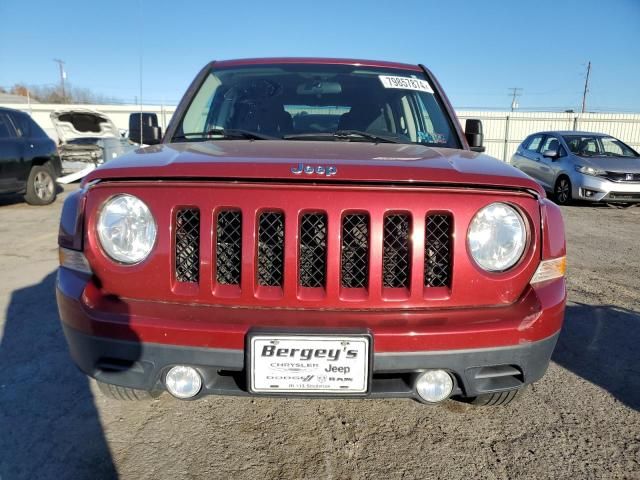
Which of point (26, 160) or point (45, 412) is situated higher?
point (26, 160)

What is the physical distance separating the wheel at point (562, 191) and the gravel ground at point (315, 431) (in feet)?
24.6

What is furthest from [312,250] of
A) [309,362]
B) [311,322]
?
[309,362]

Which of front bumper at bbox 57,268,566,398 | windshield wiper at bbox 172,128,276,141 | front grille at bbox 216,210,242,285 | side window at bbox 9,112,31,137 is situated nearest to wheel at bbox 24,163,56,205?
side window at bbox 9,112,31,137

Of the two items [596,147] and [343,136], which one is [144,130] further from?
[596,147]

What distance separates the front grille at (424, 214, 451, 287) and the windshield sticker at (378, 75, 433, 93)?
61.6 inches

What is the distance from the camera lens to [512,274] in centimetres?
174

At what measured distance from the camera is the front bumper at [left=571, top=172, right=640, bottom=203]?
359 inches

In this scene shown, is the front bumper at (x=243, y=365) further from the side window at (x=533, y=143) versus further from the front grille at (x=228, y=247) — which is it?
the side window at (x=533, y=143)

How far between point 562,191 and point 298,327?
9.90m

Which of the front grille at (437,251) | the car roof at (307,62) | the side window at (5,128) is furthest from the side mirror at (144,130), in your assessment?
the side window at (5,128)

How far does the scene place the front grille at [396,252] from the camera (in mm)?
1699

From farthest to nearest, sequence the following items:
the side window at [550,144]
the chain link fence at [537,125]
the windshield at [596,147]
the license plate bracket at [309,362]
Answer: the chain link fence at [537,125] → the side window at [550,144] → the windshield at [596,147] → the license plate bracket at [309,362]

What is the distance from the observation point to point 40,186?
29.2 ft

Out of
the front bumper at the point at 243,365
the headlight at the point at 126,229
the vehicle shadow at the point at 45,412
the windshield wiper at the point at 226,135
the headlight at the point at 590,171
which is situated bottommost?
the vehicle shadow at the point at 45,412
